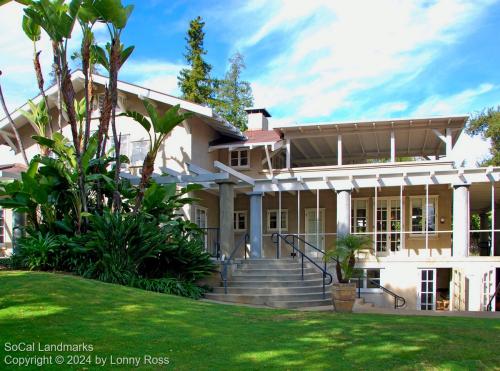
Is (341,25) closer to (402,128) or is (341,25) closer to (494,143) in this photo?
(402,128)

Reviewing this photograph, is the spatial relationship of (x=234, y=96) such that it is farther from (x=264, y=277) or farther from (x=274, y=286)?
(x=274, y=286)

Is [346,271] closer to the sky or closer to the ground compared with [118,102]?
closer to the ground

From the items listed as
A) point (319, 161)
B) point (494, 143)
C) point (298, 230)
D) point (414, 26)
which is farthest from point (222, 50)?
point (414, 26)

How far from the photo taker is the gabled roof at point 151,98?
17922 millimetres

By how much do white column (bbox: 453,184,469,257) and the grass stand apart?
670 centimetres

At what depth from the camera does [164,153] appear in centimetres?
1900

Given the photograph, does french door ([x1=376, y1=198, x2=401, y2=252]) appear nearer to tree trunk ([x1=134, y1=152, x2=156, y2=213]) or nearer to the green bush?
tree trunk ([x1=134, y1=152, x2=156, y2=213])

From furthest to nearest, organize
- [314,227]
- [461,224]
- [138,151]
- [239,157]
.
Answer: [239,157] → [314,227] → [138,151] → [461,224]

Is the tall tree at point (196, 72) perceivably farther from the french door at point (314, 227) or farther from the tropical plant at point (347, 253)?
the tropical plant at point (347, 253)

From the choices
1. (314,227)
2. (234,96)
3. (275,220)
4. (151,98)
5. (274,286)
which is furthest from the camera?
(234,96)

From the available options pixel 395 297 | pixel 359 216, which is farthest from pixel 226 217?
pixel 359 216

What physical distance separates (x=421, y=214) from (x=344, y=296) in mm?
9268

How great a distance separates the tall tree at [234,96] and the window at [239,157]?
18.3m

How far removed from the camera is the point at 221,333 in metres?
7.37
